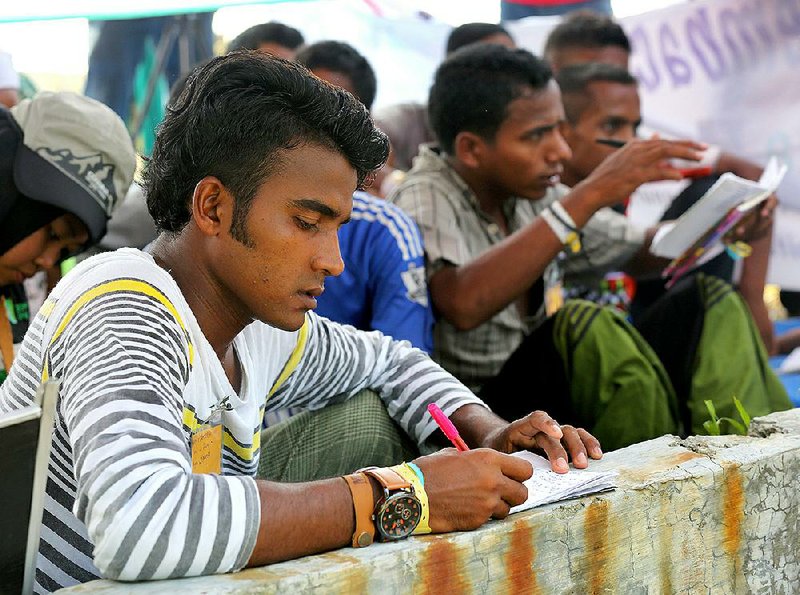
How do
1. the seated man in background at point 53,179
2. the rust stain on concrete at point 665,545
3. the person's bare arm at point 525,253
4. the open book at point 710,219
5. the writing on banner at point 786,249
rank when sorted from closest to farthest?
the rust stain on concrete at point 665,545 → the seated man in background at point 53,179 → the person's bare arm at point 525,253 → the open book at point 710,219 → the writing on banner at point 786,249

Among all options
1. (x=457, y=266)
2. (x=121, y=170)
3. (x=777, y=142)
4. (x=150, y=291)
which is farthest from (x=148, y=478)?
(x=777, y=142)

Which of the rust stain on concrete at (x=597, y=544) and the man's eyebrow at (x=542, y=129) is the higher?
the man's eyebrow at (x=542, y=129)

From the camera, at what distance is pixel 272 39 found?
4812 millimetres

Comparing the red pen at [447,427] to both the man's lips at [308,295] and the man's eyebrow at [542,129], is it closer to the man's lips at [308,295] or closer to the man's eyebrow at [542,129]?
the man's lips at [308,295]

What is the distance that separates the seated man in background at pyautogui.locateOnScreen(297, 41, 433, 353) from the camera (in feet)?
10.7

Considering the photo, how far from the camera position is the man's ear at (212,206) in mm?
1899

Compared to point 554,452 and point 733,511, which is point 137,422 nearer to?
point 554,452

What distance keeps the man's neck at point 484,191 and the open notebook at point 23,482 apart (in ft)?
8.25

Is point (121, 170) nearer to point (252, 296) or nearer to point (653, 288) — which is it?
point (252, 296)

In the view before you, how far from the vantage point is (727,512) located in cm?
214

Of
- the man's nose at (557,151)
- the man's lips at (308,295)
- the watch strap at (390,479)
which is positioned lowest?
the watch strap at (390,479)

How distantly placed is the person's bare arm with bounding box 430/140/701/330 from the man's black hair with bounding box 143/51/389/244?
142 centimetres

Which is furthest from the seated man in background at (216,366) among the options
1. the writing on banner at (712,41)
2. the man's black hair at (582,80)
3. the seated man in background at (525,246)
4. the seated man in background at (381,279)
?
the writing on banner at (712,41)

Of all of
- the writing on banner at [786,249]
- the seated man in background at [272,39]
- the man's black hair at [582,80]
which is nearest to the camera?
the seated man in background at [272,39]
